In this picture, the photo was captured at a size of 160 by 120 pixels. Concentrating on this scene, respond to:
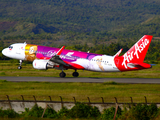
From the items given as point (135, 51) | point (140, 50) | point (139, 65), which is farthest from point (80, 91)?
point (140, 50)

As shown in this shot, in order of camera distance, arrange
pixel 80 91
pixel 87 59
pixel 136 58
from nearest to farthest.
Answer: pixel 80 91 < pixel 136 58 < pixel 87 59

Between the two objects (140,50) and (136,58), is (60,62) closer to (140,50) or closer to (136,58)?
(136,58)

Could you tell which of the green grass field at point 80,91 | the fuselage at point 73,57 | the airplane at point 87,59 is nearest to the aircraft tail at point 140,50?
the airplane at point 87,59

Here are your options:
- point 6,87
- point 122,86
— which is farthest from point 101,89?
point 6,87

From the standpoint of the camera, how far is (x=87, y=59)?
4756cm

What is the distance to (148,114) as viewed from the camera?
847 inches

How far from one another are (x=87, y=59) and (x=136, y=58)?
7522mm

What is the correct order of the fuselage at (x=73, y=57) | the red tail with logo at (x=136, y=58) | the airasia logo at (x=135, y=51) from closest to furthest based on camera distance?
1. the red tail with logo at (x=136, y=58)
2. the airasia logo at (x=135, y=51)
3. the fuselage at (x=73, y=57)

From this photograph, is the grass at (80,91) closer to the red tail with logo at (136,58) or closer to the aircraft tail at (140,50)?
the red tail with logo at (136,58)

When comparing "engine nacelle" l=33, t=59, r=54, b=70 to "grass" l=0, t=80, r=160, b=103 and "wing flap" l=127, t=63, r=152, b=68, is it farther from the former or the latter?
"wing flap" l=127, t=63, r=152, b=68

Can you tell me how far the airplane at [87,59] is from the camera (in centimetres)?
4450

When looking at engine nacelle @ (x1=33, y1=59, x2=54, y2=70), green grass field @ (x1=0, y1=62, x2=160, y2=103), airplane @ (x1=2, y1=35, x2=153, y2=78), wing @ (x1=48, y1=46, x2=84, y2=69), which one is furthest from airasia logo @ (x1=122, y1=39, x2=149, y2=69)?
engine nacelle @ (x1=33, y1=59, x2=54, y2=70)

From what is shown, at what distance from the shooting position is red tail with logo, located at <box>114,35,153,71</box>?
4408cm

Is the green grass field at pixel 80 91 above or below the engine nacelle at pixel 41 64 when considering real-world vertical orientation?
below
